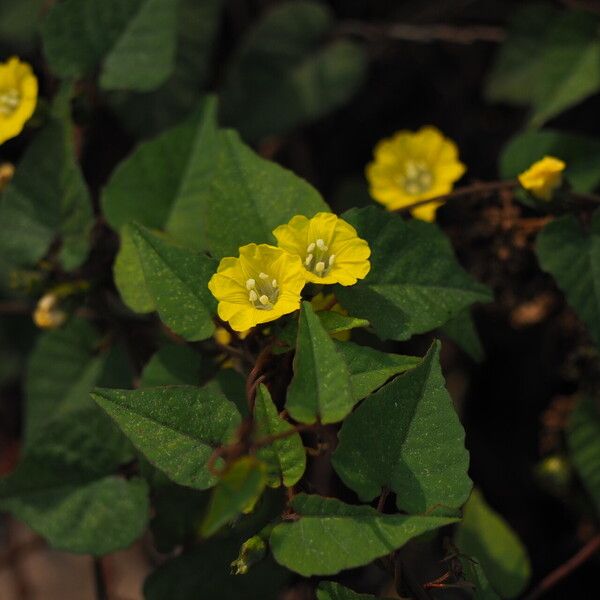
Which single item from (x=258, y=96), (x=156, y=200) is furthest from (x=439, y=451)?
(x=258, y=96)

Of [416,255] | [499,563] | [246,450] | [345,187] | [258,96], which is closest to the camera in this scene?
[246,450]

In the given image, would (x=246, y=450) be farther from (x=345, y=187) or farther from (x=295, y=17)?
(x=295, y=17)

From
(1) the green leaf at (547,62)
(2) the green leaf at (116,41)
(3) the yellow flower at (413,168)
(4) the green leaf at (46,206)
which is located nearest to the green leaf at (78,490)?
(4) the green leaf at (46,206)

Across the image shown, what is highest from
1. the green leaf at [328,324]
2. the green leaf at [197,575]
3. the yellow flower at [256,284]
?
the yellow flower at [256,284]

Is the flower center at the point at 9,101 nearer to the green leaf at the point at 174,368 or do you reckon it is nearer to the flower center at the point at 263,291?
the green leaf at the point at 174,368

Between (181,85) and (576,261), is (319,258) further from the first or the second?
(181,85)

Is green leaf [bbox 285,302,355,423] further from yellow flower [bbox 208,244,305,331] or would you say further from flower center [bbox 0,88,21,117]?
flower center [bbox 0,88,21,117]
